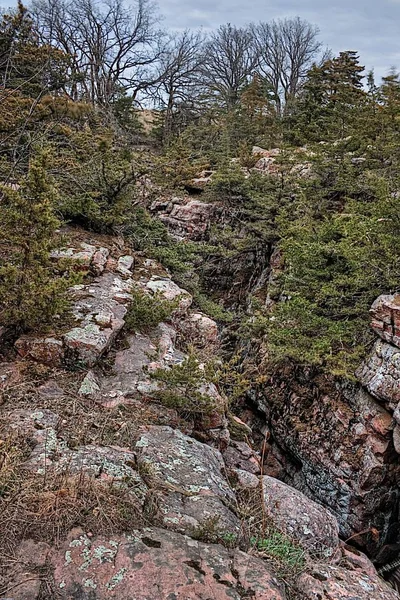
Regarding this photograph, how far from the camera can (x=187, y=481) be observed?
2906 millimetres

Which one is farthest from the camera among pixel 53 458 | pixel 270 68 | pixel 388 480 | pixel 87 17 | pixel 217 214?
pixel 270 68

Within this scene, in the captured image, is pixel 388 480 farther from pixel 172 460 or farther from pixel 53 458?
pixel 53 458

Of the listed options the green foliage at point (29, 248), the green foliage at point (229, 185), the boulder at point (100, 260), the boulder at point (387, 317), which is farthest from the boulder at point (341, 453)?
the green foliage at point (229, 185)

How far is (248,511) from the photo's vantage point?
293 cm

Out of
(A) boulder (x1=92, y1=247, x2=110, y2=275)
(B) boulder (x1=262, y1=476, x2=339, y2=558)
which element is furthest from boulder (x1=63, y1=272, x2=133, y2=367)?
(B) boulder (x1=262, y1=476, x2=339, y2=558)

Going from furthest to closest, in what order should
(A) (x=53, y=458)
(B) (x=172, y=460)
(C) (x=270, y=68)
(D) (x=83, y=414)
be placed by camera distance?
(C) (x=270, y=68), (D) (x=83, y=414), (B) (x=172, y=460), (A) (x=53, y=458)

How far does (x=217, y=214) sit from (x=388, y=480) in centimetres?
916

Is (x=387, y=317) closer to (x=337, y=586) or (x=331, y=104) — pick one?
(x=337, y=586)

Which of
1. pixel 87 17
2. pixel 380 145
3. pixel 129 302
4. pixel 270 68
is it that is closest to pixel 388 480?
pixel 129 302

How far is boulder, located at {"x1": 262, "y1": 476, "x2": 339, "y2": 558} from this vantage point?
307 centimetres

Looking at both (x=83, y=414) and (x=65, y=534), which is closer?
(x=65, y=534)

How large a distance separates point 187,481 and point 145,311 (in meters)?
2.96

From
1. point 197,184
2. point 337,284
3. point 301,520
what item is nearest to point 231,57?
point 197,184

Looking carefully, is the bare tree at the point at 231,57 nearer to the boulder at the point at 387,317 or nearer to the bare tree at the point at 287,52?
the bare tree at the point at 287,52
